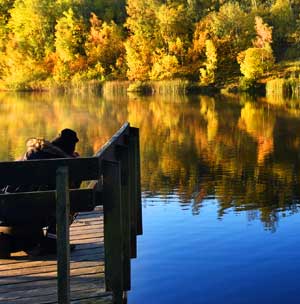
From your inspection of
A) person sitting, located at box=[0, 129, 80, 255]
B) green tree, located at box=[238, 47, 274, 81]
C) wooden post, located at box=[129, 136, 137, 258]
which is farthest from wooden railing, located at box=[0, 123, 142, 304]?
green tree, located at box=[238, 47, 274, 81]

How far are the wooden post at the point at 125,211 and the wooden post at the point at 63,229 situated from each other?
2.20 meters

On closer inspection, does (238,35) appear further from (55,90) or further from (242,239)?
(242,239)

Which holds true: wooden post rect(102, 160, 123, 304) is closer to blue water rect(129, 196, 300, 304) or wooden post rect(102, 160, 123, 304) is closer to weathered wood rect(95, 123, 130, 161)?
weathered wood rect(95, 123, 130, 161)

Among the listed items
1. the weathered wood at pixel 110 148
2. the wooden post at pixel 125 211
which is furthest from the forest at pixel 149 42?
the wooden post at pixel 125 211

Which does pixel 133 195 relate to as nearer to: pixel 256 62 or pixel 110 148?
pixel 110 148

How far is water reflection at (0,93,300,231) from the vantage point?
52.3ft

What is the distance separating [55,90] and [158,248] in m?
64.2

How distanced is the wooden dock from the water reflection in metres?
6.06

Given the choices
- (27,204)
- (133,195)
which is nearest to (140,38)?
(133,195)

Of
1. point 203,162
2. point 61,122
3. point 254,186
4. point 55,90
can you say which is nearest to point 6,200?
point 254,186

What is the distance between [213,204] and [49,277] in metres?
8.59

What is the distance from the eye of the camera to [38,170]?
16.9 feet

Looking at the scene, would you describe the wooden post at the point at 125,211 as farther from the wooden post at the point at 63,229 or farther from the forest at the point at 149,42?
the forest at the point at 149,42

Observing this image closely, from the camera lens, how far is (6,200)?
17.1 feet
